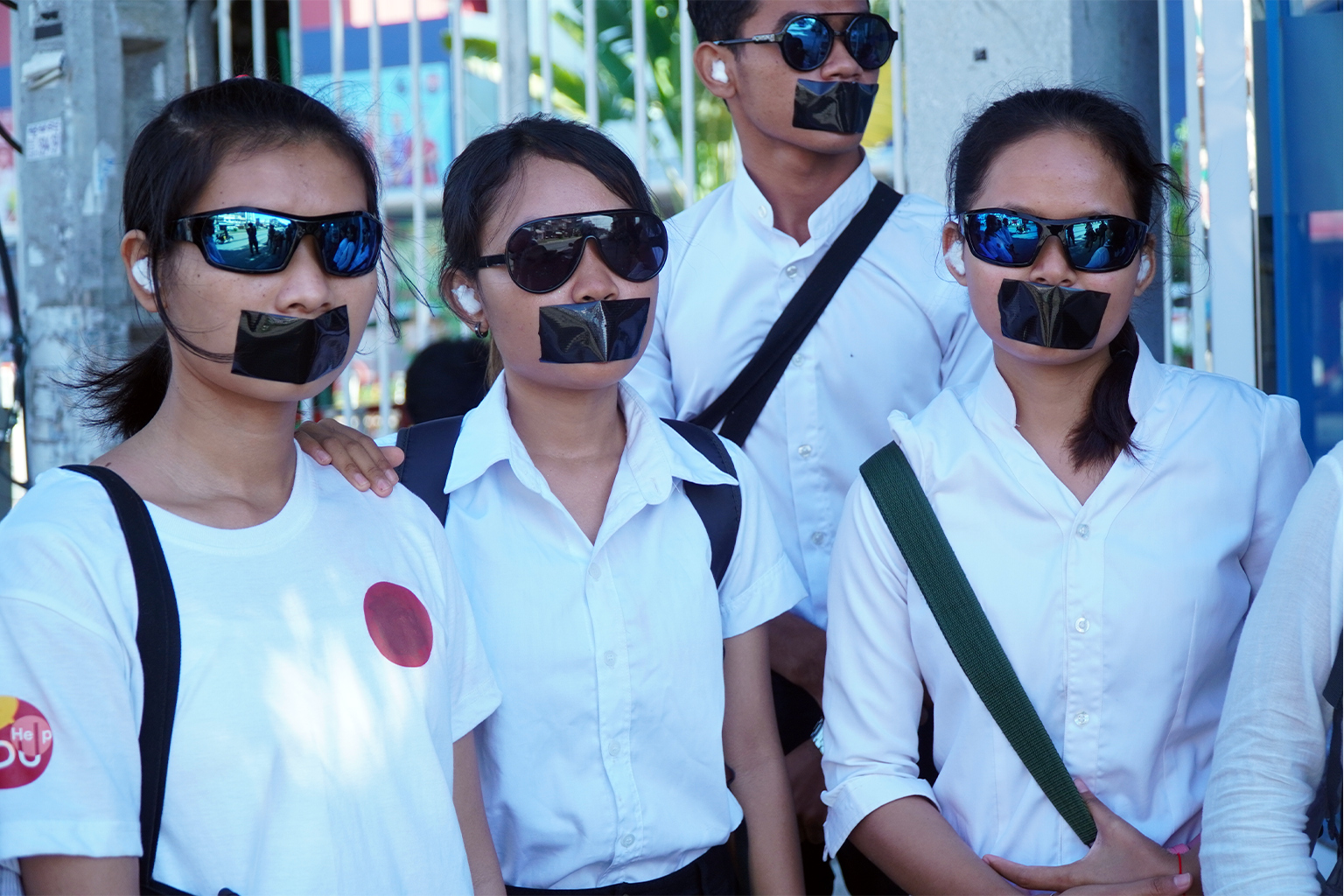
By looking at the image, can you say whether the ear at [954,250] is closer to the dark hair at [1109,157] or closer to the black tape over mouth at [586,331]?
the dark hair at [1109,157]

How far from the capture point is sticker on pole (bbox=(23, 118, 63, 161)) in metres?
4.55

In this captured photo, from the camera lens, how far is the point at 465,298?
214cm

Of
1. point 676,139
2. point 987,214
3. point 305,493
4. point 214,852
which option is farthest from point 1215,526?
point 676,139

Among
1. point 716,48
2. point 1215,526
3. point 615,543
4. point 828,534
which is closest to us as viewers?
point 1215,526

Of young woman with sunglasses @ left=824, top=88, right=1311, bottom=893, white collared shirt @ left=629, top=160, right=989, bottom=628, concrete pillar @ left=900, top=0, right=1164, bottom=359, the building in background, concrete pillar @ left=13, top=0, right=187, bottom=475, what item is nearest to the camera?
young woman with sunglasses @ left=824, top=88, right=1311, bottom=893

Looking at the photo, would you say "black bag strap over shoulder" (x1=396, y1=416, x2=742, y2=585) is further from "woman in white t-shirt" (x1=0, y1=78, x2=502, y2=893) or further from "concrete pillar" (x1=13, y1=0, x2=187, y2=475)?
"concrete pillar" (x1=13, y1=0, x2=187, y2=475)

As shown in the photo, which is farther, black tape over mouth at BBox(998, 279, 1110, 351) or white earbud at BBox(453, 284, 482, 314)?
white earbud at BBox(453, 284, 482, 314)

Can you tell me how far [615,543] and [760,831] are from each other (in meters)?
0.53

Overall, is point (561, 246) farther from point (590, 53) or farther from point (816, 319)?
point (590, 53)

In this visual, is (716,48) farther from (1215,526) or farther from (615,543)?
(1215,526)

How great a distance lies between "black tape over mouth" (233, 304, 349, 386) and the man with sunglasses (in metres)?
1.08

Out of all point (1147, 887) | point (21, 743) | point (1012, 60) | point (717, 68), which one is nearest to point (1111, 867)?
point (1147, 887)

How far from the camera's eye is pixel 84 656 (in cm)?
134

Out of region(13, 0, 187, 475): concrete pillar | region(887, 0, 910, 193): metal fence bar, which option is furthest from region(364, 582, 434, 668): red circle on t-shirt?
region(13, 0, 187, 475): concrete pillar
